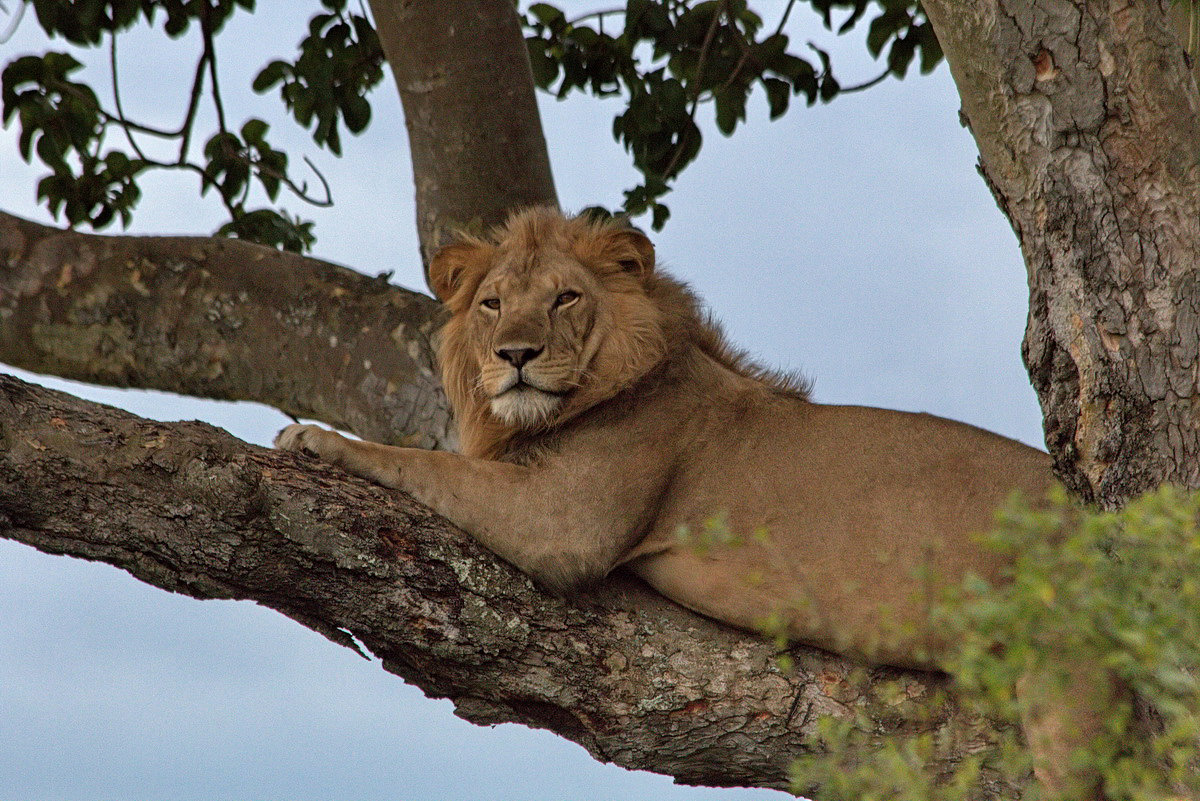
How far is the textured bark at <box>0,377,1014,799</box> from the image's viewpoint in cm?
365

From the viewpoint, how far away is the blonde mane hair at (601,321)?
4.50 meters

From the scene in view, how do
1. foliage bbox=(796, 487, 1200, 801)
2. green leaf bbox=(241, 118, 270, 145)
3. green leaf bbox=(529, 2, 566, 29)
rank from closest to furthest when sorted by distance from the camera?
1. foliage bbox=(796, 487, 1200, 801)
2. green leaf bbox=(529, 2, 566, 29)
3. green leaf bbox=(241, 118, 270, 145)

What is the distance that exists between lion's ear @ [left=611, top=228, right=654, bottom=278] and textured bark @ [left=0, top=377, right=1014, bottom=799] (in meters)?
1.21

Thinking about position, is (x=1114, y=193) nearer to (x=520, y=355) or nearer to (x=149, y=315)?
(x=520, y=355)

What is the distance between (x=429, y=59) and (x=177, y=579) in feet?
10.8

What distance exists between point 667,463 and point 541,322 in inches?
25.2

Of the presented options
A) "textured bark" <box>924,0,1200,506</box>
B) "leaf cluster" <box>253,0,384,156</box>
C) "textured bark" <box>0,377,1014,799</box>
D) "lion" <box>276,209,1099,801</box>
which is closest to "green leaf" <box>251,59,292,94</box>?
"leaf cluster" <box>253,0,384,156</box>

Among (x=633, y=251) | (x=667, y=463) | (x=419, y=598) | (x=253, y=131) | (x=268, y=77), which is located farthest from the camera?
(x=253, y=131)

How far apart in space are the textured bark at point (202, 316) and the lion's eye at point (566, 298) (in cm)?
145

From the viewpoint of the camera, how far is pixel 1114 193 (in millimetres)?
3639

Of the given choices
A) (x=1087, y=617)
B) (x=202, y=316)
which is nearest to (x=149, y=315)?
(x=202, y=316)

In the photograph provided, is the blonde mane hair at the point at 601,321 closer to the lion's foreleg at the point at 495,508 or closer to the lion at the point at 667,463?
the lion at the point at 667,463

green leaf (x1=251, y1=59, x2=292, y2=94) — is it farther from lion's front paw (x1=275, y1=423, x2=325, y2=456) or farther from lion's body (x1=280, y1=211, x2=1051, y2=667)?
lion's front paw (x1=275, y1=423, x2=325, y2=456)

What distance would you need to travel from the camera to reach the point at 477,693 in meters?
4.10
